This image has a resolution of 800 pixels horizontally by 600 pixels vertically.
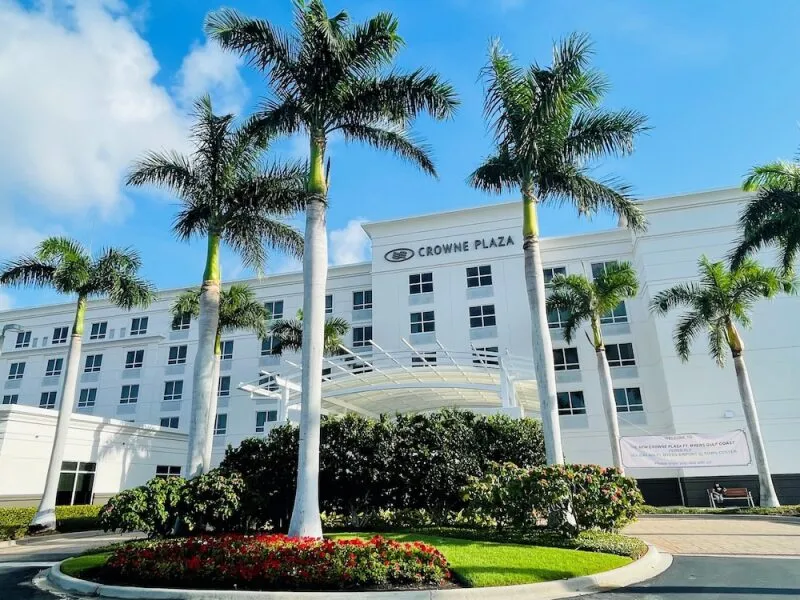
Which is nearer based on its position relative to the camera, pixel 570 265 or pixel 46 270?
pixel 46 270

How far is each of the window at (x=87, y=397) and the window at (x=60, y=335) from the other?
5524 millimetres

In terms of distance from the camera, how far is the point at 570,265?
34.6m

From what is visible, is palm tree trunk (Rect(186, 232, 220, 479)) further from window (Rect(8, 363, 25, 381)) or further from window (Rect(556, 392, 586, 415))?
window (Rect(8, 363, 25, 381))

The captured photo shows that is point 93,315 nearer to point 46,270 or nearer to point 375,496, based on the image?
point 46,270

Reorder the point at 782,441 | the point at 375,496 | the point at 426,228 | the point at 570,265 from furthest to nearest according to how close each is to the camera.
→ the point at 426,228 < the point at 570,265 < the point at 782,441 < the point at 375,496

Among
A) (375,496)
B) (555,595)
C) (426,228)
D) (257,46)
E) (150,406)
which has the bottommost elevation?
(555,595)

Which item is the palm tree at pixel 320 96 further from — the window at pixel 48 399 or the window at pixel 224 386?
the window at pixel 48 399

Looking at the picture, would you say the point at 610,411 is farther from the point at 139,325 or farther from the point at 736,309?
the point at 139,325

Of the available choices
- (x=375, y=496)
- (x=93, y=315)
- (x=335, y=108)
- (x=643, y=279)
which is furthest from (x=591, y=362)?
(x=93, y=315)

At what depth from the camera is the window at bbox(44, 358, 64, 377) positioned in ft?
141

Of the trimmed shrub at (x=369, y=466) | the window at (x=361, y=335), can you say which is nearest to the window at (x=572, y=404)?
the window at (x=361, y=335)

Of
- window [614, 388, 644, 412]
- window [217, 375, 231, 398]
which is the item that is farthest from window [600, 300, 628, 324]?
window [217, 375, 231, 398]

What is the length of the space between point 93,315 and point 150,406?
1045 cm

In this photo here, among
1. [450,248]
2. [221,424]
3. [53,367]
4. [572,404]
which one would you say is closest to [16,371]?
[53,367]
